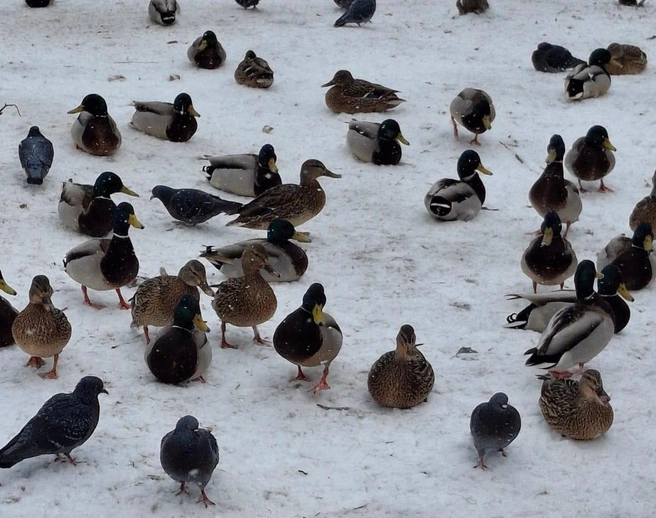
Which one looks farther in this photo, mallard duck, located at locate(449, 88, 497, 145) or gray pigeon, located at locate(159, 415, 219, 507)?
mallard duck, located at locate(449, 88, 497, 145)

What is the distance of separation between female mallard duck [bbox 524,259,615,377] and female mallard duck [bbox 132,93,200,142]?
5.61 m

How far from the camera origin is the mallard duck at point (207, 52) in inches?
522

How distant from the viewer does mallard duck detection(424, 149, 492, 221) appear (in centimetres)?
964

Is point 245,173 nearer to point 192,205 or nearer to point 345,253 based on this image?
point 192,205

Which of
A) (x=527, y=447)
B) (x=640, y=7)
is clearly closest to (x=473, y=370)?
(x=527, y=447)

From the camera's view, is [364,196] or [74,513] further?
[364,196]

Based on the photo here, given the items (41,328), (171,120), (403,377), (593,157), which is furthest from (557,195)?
(41,328)

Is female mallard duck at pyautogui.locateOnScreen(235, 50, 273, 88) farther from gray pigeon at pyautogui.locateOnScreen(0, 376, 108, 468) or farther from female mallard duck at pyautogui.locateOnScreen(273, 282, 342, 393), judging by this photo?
gray pigeon at pyautogui.locateOnScreen(0, 376, 108, 468)

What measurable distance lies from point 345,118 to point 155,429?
6995 mm

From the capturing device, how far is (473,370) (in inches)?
Result: 275

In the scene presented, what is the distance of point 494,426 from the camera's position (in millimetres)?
5727

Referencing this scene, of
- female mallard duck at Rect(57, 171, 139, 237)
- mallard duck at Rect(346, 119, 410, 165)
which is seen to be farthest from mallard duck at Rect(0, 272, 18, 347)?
mallard duck at Rect(346, 119, 410, 165)

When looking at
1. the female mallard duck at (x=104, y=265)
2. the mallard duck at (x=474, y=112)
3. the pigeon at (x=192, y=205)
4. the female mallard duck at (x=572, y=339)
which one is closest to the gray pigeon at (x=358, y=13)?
the mallard duck at (x=474, y=112)

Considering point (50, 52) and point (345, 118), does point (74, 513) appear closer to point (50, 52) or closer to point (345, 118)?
point (345, 118)
